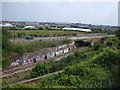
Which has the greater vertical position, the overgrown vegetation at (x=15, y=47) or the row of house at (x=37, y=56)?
the overgrown vegetation at (x=15, y=47)

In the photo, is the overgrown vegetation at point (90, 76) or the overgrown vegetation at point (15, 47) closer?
the overgrown vegetation at point (90, 76)

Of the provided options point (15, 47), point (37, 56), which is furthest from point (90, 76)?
point (15, 47)

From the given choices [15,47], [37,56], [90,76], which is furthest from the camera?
[15,47]

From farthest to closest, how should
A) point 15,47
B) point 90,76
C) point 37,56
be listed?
point 15,47
point 37,56
point 90,76

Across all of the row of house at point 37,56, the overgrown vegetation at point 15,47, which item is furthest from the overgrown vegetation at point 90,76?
the overgrown vegetation at point 15,47

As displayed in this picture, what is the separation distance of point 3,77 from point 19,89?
3.53 metres

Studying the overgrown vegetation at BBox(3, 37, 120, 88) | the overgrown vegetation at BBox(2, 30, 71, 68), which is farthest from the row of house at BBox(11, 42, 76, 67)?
the overgrown vegetation at BBox(3, 37, 120, 88)

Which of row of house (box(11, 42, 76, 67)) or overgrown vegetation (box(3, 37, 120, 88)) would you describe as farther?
row of house (box(11, 42, 76, 67))

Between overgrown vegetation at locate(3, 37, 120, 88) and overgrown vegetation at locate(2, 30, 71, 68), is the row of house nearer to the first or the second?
overgrown vegetation at locate(2, 30, 71, 68)

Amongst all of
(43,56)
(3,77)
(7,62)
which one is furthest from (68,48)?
(3,77)

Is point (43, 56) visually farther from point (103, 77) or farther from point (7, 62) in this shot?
point (103, 77)

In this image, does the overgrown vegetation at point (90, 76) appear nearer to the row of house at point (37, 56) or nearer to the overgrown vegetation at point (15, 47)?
the row of house at point (37, 56)

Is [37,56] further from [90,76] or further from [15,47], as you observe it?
[90,76]

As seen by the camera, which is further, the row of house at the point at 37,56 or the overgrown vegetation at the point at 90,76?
the row of house at the point at 37,56
